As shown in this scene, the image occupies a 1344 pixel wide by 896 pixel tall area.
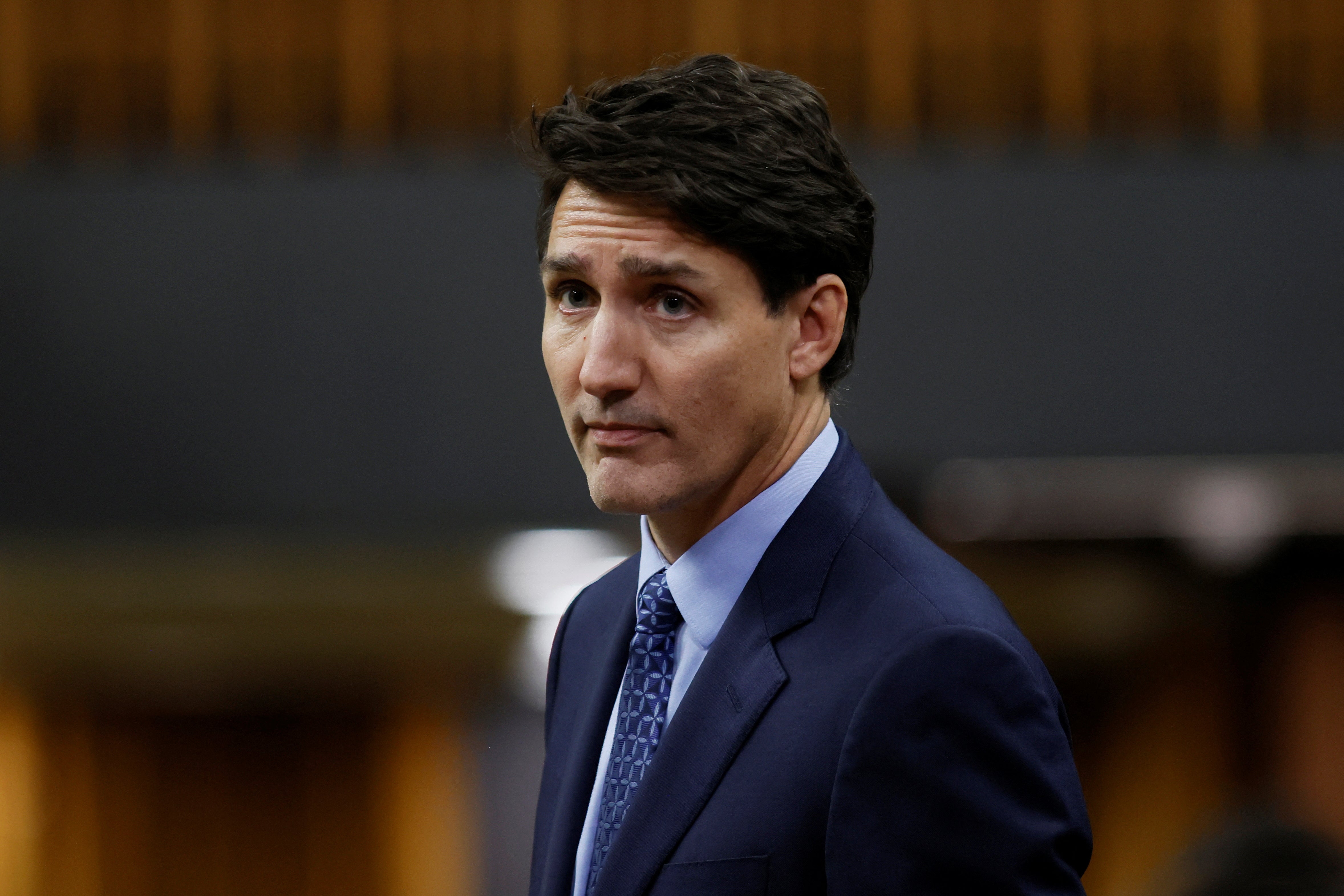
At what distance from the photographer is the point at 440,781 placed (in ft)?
16.5

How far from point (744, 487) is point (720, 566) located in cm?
7

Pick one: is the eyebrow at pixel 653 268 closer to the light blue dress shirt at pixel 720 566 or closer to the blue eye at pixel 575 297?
the blue eye at pixel 575 297

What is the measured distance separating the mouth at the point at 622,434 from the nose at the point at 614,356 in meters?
0.03

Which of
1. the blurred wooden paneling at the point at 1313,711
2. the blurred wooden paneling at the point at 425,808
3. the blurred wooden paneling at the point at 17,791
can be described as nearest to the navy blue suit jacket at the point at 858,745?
the blurred wooden paneling at the point at 1313,711

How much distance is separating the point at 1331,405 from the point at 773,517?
275cm

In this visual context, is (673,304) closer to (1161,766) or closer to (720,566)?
(720,566)

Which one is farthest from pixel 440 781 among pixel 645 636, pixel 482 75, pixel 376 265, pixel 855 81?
pixel 645 636

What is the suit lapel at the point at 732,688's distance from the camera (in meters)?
1.02

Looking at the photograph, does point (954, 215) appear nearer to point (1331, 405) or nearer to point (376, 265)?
point (1331, 405)

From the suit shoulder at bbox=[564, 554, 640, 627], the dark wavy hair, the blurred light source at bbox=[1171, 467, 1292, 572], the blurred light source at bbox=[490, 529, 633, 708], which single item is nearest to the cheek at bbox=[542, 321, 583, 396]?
the dark wavy hair

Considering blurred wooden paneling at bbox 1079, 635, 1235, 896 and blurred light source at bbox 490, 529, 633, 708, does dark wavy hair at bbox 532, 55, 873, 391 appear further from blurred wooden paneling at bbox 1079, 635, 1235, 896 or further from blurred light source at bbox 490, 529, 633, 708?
blurred wooden paneling at bbox 1079, 635, 1235, 896

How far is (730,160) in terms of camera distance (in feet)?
3.45

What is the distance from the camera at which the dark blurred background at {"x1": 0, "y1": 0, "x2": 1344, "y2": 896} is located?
343 cm

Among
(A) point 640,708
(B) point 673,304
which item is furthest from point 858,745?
(B) point 673,304
